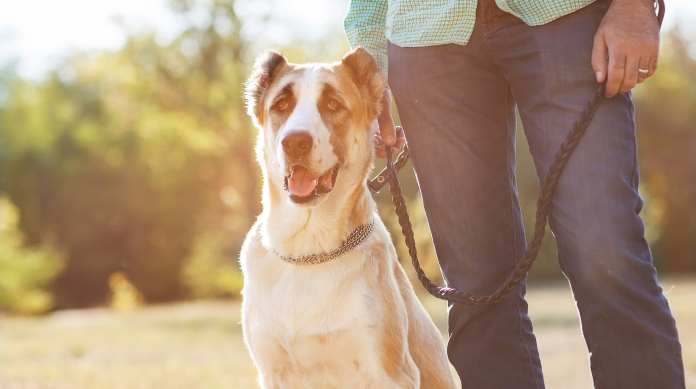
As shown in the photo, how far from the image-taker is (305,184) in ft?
11.4

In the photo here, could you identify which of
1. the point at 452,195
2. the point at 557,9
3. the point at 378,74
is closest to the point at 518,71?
the point at 557,9

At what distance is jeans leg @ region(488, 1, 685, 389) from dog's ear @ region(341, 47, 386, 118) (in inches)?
30.7

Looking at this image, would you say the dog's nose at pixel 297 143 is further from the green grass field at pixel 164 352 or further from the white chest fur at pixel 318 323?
the green grass field at pixel 164 352

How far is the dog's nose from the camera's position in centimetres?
339

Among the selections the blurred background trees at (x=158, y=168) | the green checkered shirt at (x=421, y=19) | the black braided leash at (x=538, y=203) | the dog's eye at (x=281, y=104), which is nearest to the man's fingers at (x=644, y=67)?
the black braided leash at (x=538, y=203)

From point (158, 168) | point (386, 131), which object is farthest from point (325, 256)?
point (158, 168)

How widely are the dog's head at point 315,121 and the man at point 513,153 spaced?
0.35ft

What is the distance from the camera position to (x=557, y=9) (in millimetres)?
2867

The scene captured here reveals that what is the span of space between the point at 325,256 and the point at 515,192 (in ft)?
2.37

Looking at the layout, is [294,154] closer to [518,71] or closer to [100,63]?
[518,71]

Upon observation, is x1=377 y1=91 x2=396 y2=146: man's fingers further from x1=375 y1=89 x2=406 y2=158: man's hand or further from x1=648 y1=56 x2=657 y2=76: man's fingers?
x1=648 y1=56 x2=657 y2=76: man's fingers

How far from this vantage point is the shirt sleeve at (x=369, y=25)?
3.60m

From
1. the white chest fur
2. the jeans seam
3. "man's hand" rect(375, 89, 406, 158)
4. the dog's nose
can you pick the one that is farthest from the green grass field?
the dog's nose

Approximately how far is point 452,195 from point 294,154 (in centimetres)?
57
